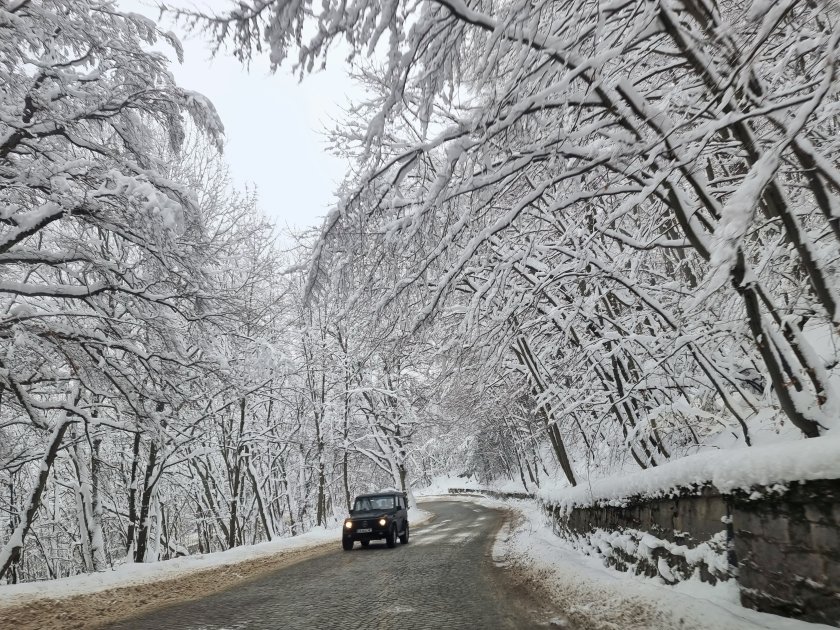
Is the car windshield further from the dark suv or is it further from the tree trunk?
the tree trunk

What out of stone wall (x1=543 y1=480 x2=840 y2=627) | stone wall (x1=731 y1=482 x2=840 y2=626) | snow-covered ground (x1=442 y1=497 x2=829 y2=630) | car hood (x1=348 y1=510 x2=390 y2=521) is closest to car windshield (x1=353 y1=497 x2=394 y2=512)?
car hood (x1=348 y1=510 x2=390 y2=521)

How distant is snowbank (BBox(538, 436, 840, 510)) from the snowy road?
1937mm

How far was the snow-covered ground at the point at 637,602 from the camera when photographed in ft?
12.4

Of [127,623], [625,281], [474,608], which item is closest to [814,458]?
[625,281]

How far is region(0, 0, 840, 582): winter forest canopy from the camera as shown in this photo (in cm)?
355

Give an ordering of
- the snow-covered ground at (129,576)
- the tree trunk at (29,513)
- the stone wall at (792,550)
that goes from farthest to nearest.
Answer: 1. the tree trunk at (29,513)
2. the snow-covered ground at (129,576)
3. the stone wall at (792,550)

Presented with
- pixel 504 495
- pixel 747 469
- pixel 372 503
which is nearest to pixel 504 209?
pixel 747 469

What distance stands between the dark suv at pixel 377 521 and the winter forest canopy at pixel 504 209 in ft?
18.5

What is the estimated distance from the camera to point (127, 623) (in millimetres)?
6379

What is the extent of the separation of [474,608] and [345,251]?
458 centimetres

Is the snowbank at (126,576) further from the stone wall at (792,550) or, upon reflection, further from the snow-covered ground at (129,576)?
the stone wall at (792,550)

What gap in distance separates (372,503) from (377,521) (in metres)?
1.80

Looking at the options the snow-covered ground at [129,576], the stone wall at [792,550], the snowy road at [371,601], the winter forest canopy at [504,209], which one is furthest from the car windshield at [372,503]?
the stone wall at [792,550]

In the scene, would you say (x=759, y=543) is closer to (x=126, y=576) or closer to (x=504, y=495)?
(x=126, y=576)
